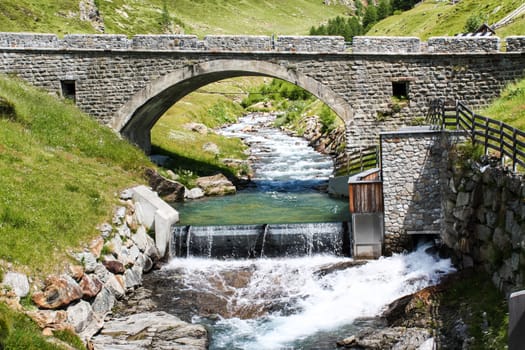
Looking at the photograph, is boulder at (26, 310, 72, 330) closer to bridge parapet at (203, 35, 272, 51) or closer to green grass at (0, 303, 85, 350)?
green grass at (0, 303, 85, 350)

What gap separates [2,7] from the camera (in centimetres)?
8038

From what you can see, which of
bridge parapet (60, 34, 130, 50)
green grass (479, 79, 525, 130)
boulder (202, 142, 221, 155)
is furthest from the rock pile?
boulder (202, 142, 221, 155)

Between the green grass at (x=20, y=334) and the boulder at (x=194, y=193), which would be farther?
the boulder at (x=194, y=193)

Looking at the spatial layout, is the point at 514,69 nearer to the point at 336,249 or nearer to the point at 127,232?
the point at 336,249

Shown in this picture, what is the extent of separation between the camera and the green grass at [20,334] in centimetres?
1316

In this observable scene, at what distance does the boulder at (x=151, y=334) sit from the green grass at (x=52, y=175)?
8.20 feet

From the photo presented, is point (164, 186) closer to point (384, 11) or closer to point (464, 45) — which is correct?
Answer: point (464, 45)

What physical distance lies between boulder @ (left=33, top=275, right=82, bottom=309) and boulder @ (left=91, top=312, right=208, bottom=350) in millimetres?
1315

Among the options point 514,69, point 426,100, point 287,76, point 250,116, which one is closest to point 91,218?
point 287,76

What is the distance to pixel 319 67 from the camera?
32.0 meters

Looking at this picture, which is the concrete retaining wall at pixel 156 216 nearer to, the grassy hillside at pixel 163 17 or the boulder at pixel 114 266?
the boulder at pixel 114 266

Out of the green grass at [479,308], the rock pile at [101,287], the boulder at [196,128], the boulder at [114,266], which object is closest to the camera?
the green grass at [479,308]

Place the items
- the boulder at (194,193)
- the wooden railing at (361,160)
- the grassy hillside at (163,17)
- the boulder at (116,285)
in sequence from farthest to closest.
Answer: the grassy hillside at (163,17)
the boulder at (194,193)
the wooden railing at (361,160)
the boulder at (116,285)

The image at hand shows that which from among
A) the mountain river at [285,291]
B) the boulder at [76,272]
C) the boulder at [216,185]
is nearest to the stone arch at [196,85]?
the boulder at [216,185]
